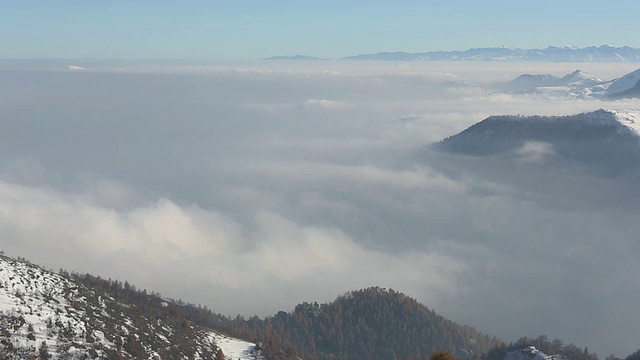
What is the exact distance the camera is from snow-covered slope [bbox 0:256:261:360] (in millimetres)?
88812

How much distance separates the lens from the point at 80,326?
9850 cm

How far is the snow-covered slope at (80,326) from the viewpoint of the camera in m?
88.8

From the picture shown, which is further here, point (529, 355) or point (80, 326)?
point (529, 355)

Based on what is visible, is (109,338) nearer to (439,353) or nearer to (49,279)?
(49,279)

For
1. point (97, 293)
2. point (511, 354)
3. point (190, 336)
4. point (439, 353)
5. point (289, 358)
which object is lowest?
point (511, 354)

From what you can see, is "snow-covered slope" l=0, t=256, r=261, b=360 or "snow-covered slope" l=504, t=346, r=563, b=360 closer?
"snow-covered slope" l=0, t=256, r=261, b=360

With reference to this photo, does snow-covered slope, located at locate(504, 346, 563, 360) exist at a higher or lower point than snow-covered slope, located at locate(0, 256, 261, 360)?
lower

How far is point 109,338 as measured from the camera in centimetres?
9925

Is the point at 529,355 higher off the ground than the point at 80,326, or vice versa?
the point at 80,326

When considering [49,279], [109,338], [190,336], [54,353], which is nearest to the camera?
Answer: [54,353]

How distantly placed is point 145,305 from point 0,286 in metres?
37.4

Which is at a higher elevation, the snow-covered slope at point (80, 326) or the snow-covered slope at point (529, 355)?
the snow-covered slope at point (80, 326)

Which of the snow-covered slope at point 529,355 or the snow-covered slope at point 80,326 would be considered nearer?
the snow-covered slope at point 80,326

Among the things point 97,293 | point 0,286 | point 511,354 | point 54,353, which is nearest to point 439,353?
point 54,353
